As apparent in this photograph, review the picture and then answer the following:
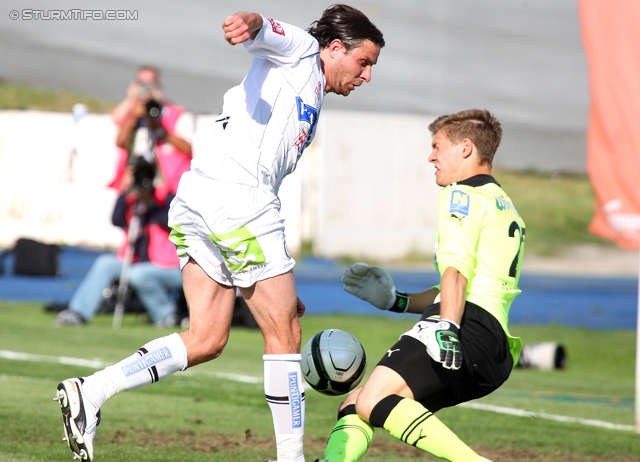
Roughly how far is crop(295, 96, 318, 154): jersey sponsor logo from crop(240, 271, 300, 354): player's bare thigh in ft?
1.96

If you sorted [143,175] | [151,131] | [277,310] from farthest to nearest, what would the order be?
[143,175] → [151,131] → [277,310]

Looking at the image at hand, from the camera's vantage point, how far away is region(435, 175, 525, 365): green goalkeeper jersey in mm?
4113

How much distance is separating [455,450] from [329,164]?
17.1m

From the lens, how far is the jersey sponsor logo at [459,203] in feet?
13.5

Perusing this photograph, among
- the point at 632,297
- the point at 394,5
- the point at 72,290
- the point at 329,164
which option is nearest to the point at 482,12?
the point at 394,5

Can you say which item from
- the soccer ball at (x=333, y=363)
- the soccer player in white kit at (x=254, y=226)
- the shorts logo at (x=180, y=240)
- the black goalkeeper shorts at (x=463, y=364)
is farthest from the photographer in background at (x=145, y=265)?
the black goalkeeper shorts at (x=463, y=364)

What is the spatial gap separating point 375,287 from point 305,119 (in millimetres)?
941

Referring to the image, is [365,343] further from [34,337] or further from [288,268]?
[288,268]

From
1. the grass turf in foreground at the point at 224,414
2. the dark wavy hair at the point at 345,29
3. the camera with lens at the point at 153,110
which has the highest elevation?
the camera with lens at the point at 153,110

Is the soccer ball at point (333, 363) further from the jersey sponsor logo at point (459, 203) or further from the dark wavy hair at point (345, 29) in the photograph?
the dark wavy hair at point (345, 29)

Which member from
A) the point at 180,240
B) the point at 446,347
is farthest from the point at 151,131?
the point at 446,347

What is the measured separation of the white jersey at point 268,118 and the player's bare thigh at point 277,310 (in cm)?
43

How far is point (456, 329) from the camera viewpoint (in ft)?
12.8

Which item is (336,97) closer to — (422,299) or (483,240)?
(422,299)
